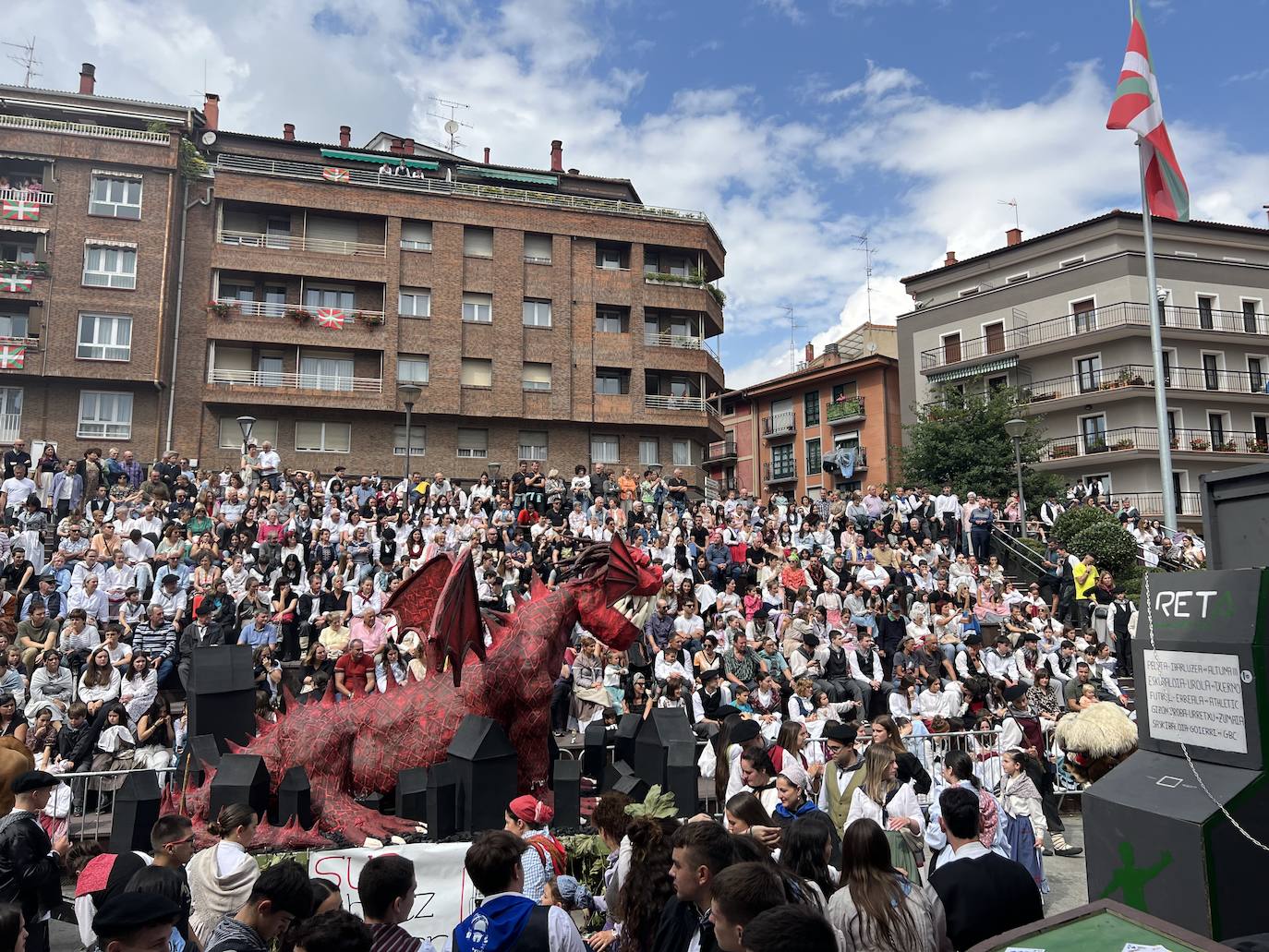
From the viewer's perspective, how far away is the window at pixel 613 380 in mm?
35719

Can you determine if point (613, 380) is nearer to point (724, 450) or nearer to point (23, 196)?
point (724, 450)

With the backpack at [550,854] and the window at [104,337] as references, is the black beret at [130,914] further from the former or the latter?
the window at [104,337]

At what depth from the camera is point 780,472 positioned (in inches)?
1882

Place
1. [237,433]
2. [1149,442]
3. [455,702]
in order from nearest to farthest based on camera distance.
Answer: [455,702] → [237,433] → [1149,442]

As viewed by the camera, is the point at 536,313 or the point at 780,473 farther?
the point at 780,473

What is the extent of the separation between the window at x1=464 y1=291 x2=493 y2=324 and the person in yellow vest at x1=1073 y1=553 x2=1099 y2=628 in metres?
23.6

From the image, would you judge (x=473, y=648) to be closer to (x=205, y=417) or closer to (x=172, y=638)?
(x=172, y=638)

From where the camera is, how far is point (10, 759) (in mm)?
4941

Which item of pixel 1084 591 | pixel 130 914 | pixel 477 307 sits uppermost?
pixel 477 307

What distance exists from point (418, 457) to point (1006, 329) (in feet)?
84.2

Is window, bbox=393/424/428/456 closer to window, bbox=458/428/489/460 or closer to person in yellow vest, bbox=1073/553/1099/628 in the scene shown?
window, bbox=458/428/489/460

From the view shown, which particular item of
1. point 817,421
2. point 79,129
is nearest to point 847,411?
point 817,421

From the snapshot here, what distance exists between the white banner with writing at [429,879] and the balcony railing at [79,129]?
32.7 m

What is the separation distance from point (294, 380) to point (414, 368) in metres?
4.37
